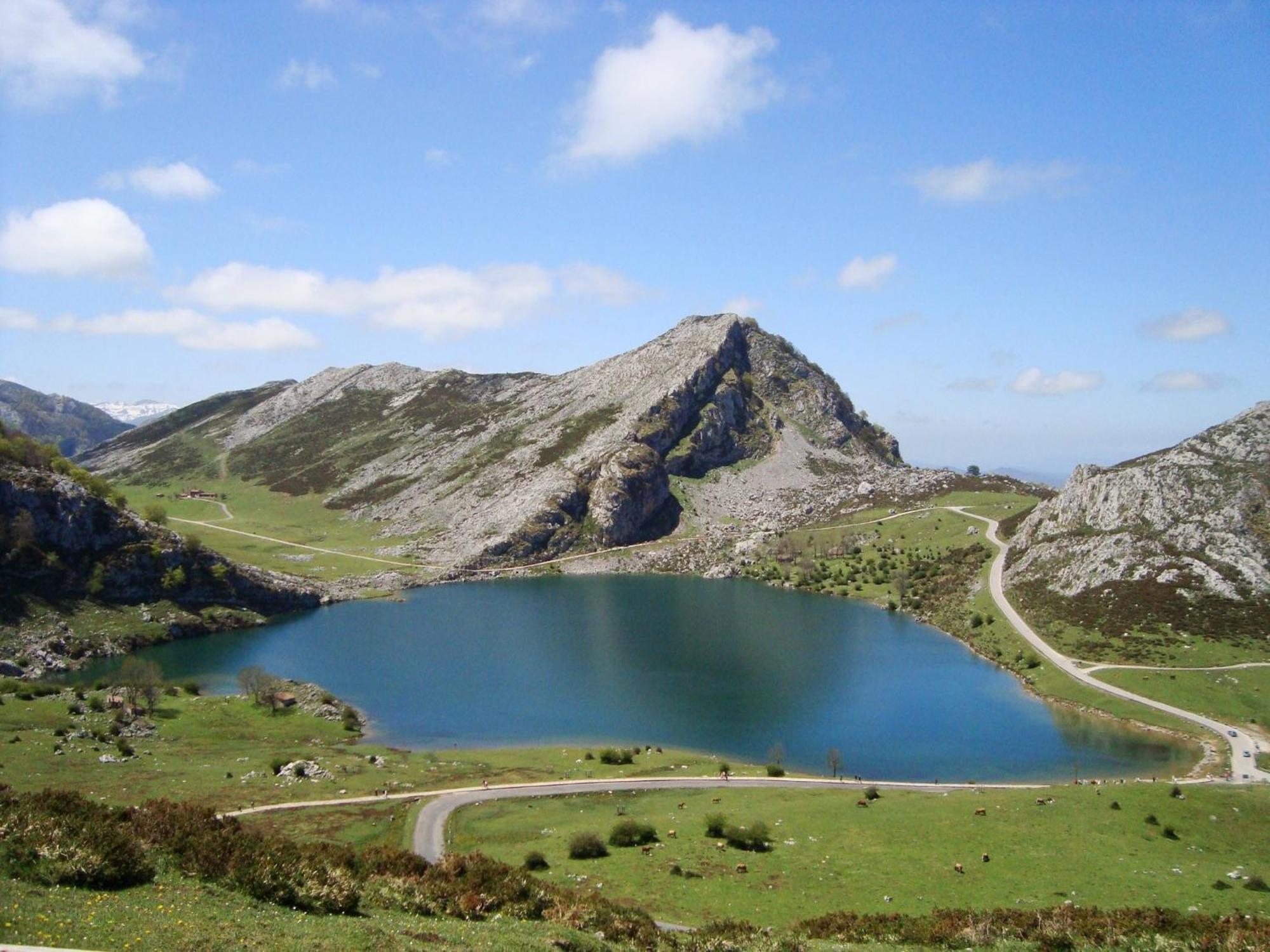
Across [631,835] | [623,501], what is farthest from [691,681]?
[623,501]

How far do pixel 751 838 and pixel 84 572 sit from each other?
363 feet

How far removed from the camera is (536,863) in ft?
128

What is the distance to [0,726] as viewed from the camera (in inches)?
2386

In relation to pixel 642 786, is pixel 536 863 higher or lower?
higher

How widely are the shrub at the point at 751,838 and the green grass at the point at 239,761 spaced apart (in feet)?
53.9

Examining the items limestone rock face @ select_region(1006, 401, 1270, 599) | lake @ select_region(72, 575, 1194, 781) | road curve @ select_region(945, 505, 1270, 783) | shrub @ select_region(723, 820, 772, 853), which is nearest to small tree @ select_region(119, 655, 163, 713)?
lake @ select_region(72, 575, 1194, 781)

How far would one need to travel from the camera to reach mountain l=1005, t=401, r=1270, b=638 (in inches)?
3708

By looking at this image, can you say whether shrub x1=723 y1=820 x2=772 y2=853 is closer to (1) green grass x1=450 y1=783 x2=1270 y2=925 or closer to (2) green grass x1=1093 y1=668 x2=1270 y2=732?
(1) green grass x1=450 y1=783 x2=1270 y2=925

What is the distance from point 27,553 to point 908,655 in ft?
397

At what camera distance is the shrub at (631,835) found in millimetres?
42969

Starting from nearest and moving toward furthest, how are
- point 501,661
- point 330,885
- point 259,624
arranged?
point 330,885
point 501,661
point 259,624

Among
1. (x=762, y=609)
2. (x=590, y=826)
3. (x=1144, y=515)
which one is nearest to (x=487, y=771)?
(x=590, y=826)

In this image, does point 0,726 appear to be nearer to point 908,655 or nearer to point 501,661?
point 501,661

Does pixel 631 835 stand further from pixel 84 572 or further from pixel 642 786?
pixel 84 572
